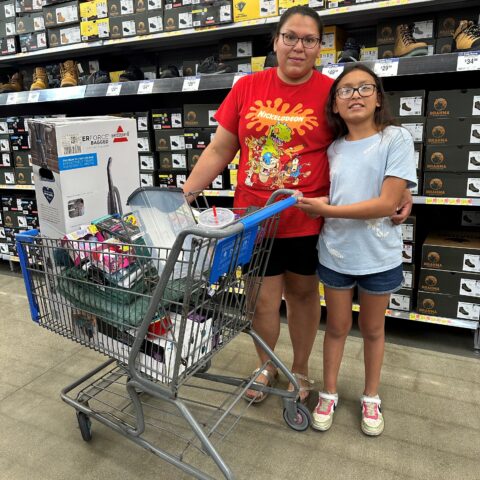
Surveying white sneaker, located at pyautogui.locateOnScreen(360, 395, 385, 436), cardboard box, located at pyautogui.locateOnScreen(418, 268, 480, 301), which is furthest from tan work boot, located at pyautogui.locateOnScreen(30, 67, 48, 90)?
white sneaker, located at pyautogui.locateOnScreen(360, 395, 385, 436)

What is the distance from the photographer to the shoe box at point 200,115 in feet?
8.11

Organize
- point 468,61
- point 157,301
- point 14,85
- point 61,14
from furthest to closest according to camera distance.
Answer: point 14,85
point 61,14
point 468,61
point 157,301

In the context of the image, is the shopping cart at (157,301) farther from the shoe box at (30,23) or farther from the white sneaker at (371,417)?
the shoe box at (30,23)

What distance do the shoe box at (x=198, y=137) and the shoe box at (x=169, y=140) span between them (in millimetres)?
44

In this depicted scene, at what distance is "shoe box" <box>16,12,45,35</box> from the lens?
3020 millimetres

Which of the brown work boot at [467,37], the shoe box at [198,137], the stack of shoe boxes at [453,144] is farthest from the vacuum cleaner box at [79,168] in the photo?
the brown work boot at [467,37]

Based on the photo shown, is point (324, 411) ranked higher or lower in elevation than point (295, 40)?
A: lower

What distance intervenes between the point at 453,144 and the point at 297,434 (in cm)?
142

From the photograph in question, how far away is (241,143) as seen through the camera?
160 centimetres

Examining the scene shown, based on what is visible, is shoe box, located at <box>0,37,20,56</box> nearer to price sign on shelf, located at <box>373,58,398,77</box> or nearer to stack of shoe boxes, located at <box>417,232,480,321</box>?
price sign on shelf, located at <box>373,58,398,77</box>

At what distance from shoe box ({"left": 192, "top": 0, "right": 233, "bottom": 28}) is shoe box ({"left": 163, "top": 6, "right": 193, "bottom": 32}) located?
60 millimetres

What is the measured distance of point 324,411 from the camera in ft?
5.51

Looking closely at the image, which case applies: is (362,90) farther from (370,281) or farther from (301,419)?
(301,419)

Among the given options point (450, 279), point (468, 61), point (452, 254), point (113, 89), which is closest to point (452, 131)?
point (468, 61)
